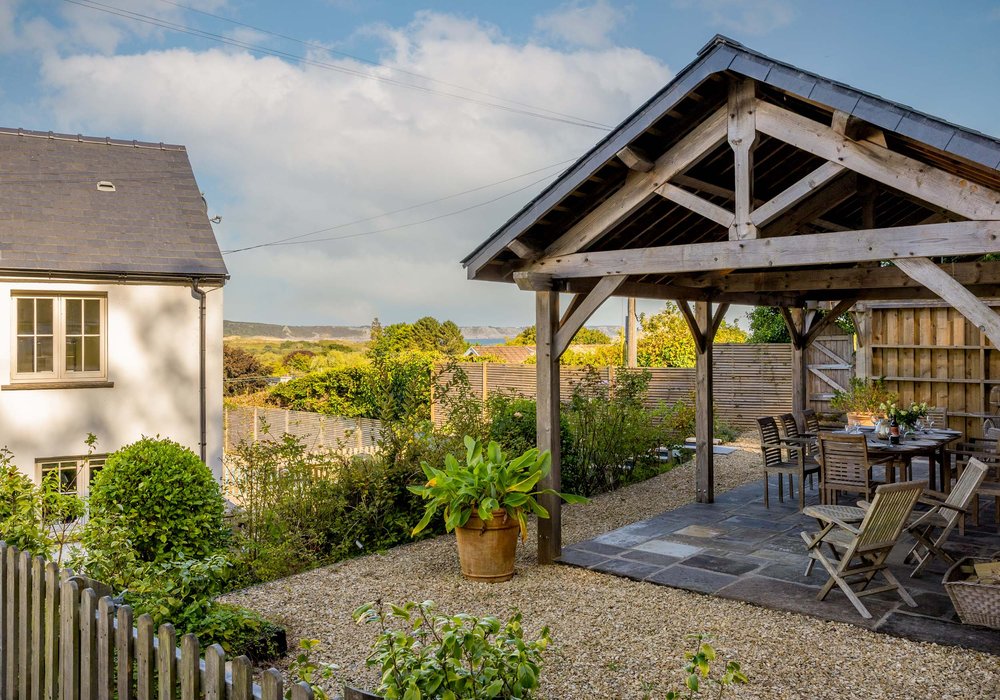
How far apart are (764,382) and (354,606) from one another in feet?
41.5

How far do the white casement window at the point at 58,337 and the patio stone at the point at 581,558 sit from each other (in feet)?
Answer: 25.3

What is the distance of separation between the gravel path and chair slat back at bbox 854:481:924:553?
59cm

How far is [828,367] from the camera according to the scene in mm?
14984

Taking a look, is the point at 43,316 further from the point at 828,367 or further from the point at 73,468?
the point at 828,367

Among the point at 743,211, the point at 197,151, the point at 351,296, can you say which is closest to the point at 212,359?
the point at 743,211

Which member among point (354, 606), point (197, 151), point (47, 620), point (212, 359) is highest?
point (197, 151)

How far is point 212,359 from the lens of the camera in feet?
38.4

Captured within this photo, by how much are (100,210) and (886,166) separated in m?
11.3

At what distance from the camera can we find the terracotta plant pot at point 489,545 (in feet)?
19.4

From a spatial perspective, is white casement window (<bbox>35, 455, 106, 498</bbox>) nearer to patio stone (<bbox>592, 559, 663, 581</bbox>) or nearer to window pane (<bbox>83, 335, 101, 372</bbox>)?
window pane (<bbox>83, 335, 101, 372</bbox>)

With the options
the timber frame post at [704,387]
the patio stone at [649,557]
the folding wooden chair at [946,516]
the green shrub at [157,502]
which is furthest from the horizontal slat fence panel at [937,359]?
the green shrub at [157,502]

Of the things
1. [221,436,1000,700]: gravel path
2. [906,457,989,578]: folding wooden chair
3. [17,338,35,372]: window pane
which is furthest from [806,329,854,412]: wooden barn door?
Result: [17,338,35,372]: window pane

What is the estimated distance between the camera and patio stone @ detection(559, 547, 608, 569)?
6.35 meters

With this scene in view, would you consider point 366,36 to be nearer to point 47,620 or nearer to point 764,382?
point 764,382
